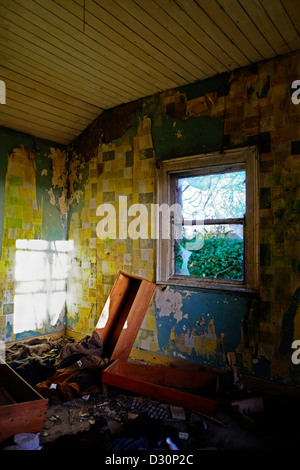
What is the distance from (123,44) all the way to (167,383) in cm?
313

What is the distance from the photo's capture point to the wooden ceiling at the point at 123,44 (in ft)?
7.98

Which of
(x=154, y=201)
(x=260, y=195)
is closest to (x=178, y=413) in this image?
(x=260, y=195)

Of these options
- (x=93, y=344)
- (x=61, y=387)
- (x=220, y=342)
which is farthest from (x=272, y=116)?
(x=61, y=387)

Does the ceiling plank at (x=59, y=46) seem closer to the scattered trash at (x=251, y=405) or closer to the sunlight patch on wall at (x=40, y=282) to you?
the sunlight patch on wall at (x=40, y=282)

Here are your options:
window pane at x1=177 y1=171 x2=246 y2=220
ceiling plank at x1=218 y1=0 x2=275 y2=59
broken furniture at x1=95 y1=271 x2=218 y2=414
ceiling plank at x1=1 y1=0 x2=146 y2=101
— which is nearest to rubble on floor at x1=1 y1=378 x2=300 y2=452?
broken furniture at x1=95 y1=271 x2=218 y2=414

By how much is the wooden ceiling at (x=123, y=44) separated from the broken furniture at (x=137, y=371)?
2.16 m

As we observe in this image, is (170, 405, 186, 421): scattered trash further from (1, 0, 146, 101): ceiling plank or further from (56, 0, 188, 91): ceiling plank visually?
(1, 0, 146, 101): ceiling plank

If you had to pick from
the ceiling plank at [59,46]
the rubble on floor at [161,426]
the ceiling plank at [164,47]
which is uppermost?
the ceiling plank at [59,46]

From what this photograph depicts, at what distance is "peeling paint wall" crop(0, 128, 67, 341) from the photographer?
4066 mm

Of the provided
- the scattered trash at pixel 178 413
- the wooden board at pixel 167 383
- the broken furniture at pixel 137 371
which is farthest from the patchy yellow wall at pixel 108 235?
the scattered trash at pixel 178 413

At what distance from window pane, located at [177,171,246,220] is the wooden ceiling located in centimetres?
107

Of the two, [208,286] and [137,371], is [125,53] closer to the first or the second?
[208,286]

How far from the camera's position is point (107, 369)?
2.95 m

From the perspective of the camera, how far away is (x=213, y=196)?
3.43m
